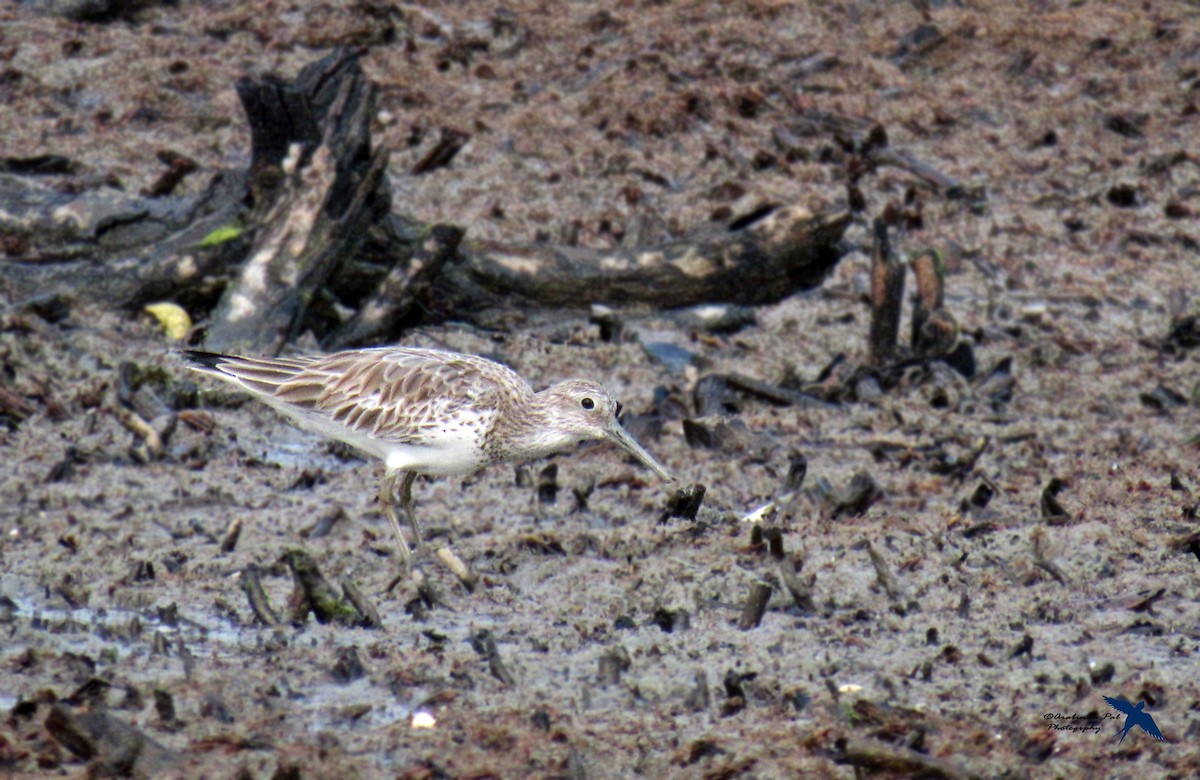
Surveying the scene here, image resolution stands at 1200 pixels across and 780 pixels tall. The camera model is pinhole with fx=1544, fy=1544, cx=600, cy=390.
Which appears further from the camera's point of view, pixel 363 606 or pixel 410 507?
pixel 410 507

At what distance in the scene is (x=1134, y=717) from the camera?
5.06m

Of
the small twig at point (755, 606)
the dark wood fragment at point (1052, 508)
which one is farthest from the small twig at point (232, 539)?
the dark wood fragment at point (1052, 508)

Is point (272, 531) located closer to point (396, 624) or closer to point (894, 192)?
point (396, 624)

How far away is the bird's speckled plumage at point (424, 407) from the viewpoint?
725cm

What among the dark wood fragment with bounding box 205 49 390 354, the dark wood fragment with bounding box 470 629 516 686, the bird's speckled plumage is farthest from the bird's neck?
the dark wood fragment with bounding box 205 49 390 354

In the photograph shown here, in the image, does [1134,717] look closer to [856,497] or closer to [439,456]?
[856,497]

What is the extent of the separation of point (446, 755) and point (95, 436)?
409 centimetres

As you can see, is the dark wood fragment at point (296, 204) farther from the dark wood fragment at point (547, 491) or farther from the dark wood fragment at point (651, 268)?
the dark wood fragment at point (547, 491)

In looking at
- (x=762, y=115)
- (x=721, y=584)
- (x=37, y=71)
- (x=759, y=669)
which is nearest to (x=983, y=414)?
(x=721, y=584)

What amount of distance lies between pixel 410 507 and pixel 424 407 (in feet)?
1.60

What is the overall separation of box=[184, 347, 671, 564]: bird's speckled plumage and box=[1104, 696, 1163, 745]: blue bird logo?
2724 millimetres

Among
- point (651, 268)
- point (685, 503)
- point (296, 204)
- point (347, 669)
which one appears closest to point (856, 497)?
point (685, 503)

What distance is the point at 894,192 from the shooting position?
488 inches

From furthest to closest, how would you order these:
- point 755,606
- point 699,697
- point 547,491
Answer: point 547,491 < point 755,606 < point 699,697
